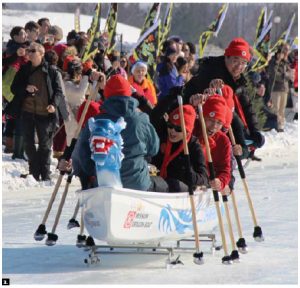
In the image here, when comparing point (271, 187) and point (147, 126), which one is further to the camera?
point (271, 187)

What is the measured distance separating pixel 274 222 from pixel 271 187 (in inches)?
133

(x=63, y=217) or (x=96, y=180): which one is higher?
(x=96, y=180)

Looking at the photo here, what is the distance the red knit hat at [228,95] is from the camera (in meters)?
9.73

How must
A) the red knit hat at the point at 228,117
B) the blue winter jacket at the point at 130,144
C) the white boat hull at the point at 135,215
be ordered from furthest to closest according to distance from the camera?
the red knit hat at the point at 228,117, the blue winter jacket at the point at 130,144, the white boat hull at the point at 135,215

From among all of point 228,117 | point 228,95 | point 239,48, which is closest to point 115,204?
point 228,117

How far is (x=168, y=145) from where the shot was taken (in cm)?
868

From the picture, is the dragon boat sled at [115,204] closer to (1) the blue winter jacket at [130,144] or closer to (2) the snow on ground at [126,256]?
(1) the blue winter jacket at [130,144]

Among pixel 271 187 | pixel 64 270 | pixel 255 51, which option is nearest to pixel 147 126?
pixel 64 270

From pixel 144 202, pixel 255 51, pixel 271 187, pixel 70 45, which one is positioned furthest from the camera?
pixel 255 51

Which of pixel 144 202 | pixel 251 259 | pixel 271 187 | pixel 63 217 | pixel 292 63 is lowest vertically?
pixel 292 63

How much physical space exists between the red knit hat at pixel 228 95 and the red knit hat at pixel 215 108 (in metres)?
0.76

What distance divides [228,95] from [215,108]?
3.33 ft

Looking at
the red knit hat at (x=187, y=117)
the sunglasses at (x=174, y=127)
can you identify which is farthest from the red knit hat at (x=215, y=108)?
the sunglasses at (x=174, y=127)

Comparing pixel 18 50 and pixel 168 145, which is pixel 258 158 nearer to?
pixel 18 50
